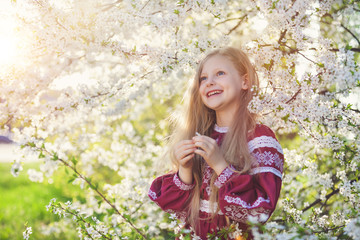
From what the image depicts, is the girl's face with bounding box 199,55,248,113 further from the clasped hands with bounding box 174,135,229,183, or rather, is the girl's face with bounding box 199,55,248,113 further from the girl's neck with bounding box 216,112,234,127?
the clasped hands with bounding box 174,135,229,183

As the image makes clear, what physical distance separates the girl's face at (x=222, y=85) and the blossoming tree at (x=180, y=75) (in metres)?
0.21

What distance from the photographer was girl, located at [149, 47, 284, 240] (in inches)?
69.1

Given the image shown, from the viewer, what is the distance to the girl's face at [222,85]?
2178 mm

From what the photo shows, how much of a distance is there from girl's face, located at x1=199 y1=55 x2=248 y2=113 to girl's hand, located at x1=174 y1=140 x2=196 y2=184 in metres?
0.36

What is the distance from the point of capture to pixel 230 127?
85.0 inches

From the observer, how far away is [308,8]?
225 cm

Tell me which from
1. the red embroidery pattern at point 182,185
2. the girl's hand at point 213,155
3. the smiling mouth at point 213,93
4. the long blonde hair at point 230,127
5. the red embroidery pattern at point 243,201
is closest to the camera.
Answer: the red embroidery pattern at point 243,201

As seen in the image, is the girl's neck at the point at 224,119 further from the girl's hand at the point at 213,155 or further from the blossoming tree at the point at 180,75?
the girl's hand at the point at 213,155

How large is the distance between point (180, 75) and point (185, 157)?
9.18 feet

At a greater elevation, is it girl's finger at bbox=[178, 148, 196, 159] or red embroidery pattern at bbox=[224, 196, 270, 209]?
girl's finger at bbox=[178, 148, 196, 159]

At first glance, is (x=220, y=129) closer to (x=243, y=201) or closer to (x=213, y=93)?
(x=213, y=93)

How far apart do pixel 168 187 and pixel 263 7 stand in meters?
1.35

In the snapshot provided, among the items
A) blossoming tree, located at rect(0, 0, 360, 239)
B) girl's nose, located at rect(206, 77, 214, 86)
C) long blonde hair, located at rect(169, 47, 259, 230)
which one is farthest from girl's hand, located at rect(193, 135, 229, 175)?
girl's nose, located at rect(206, 77, 214, 86)

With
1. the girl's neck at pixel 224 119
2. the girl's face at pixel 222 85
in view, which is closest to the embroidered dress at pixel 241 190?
the girl's neck at pixel 224 119
